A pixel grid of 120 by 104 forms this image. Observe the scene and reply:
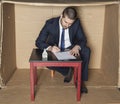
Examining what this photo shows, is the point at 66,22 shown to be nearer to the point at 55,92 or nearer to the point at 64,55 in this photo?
the point at 64,55

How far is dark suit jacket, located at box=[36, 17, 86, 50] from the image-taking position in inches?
107

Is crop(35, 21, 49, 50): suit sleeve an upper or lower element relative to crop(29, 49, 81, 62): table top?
upper

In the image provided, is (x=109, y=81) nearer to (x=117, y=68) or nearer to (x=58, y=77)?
(x=117, y=68)

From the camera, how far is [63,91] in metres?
2.71

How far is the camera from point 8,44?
298 centimetres

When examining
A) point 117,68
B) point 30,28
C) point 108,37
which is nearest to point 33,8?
point 30,28

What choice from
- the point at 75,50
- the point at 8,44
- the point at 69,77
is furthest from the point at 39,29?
the point at 75,50

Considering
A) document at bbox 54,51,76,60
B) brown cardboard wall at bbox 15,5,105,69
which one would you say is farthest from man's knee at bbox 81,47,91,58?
brown cardboard wall at bbox 15,5,105,69

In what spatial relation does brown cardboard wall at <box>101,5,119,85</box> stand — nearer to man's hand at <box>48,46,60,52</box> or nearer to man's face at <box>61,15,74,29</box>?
man's face at <box>61,15,74,29</box>

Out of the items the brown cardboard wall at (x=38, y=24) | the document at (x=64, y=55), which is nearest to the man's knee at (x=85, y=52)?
the document at (x=64, y=55)

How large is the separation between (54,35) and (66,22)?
1.00 feet

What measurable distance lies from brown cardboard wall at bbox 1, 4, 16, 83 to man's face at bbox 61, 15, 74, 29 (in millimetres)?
611

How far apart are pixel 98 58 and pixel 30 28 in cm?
93

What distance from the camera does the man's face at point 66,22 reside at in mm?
2493
